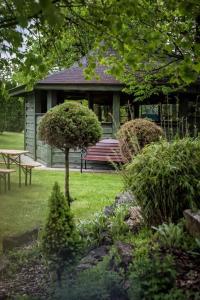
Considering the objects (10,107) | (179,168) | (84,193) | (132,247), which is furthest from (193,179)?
(10,107)

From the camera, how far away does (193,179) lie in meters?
4.54

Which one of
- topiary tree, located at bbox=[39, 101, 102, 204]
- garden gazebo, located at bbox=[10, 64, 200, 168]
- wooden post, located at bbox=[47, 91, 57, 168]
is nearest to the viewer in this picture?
topiary tree, located at bbox=[39, 101, 102, 204]

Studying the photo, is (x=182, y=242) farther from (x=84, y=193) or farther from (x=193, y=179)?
(x=84, y=193)

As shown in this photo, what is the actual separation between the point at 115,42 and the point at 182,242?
1.93 metres

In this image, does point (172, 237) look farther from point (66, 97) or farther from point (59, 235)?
point (66, 97)

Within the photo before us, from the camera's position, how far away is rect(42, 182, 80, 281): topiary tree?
134 inches

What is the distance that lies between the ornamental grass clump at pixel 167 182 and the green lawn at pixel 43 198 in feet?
6.12

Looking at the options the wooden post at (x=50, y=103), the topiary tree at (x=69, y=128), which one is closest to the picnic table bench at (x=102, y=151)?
the wooden post at (x=50, y=103)

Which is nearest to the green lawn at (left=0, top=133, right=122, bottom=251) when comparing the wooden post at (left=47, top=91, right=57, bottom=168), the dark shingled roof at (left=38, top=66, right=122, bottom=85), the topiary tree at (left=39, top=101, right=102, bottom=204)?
the topiary tree at (left=39, top=101, right=102, bottom=204)

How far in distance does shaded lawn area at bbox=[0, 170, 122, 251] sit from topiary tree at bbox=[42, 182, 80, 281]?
102 inches

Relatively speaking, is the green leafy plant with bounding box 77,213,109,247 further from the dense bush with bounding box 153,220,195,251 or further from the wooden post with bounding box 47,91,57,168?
the wooden post with bounding box 47,91,57,168

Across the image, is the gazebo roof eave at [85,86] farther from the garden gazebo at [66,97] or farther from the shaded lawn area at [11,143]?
the shaded lawn area at [11,143]

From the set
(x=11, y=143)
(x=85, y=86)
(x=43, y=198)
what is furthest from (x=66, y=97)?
(x=43, y=198)

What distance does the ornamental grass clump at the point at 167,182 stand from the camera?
451 centimetres
